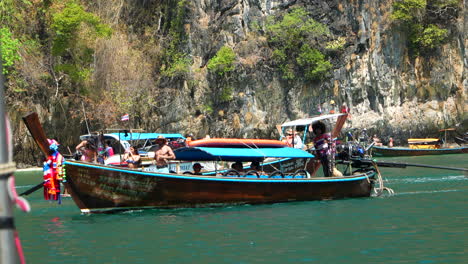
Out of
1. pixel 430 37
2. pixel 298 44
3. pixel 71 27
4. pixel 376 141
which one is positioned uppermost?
pixel 71 27

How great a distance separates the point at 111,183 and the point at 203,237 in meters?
4.04

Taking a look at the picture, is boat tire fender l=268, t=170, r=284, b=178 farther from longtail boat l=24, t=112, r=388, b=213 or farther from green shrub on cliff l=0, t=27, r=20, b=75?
green shrub on cliff l=0, t=27, r=20, b=75

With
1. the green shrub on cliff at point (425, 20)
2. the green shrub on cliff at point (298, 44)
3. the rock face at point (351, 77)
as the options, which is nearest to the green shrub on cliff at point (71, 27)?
the rock face at point (351, 77)

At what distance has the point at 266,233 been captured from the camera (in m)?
11.7

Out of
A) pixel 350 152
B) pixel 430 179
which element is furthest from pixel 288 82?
pixel 350 152

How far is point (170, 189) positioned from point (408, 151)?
2528 cm

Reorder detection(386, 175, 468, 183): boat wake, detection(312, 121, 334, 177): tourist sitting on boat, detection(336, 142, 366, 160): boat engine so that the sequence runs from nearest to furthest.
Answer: detection(312, 121, 334, 177): tourist sitting on boat, detection(336, 142, 366, 160): boat engine, detection(386, 175, 468, 183): boat wake

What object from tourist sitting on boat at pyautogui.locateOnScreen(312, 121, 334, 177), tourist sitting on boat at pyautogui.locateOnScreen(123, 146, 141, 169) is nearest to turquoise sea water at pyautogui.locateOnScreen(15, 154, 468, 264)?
tourist sitting on boat at pyautogui.locateOnScreen(312, 121, 334, 177)

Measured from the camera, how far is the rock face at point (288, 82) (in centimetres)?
4244

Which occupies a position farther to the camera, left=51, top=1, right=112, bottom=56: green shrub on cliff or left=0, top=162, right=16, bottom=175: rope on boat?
left=51, top=1, right=112, bottom=56: green shrub on cliff

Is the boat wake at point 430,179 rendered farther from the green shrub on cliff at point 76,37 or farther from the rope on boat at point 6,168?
the green shrub on cliff at point 76,37

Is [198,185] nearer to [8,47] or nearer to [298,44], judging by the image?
[8,47]

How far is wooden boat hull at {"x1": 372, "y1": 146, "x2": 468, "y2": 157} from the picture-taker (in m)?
37.2

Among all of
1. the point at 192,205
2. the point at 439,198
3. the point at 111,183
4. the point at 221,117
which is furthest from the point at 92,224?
the point at 221,117
